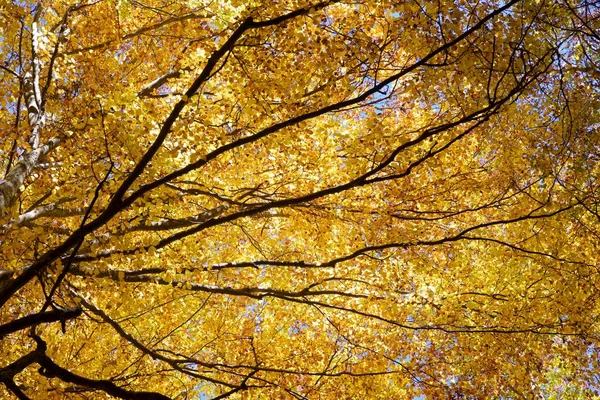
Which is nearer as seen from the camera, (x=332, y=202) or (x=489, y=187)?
(x=332, y=202)

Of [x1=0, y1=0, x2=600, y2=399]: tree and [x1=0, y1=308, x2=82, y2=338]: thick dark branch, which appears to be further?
[x1=0, y1=0, x2=600, y2=399]: tree

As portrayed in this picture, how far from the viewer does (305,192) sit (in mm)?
7812

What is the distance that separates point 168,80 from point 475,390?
7737 mm

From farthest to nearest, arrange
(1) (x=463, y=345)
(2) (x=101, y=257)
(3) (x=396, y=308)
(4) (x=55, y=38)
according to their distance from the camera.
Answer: (1) (x=463, y=345)
(3) (x=396, y=308)
(4) (x=55, y=38)
(2) (x=101, y=257)

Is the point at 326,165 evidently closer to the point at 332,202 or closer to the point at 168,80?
the point at 332,202

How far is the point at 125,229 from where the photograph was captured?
16.9 ft

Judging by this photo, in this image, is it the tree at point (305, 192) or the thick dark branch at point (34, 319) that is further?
the tree at point (305, 192)

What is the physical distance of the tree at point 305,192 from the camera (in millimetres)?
5176

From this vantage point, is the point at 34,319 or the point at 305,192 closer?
the point at 34,319

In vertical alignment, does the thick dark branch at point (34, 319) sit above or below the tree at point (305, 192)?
below

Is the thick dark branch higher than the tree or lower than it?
lower

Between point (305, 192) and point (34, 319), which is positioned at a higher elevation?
point (305, 192)

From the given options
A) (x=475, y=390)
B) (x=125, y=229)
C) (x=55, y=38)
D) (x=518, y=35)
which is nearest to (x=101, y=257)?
(x=125, y=229)

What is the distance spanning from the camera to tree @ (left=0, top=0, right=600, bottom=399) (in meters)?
5.18
